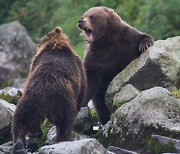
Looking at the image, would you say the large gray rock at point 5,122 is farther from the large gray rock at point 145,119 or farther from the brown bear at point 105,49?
the brown bear at point 105,49

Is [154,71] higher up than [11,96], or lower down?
higher up

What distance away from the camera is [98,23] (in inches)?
467

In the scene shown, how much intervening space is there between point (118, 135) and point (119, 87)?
180 centimetres

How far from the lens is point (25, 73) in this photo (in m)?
20.5

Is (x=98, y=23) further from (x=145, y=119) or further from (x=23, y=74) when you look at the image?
(x=23, y=74)

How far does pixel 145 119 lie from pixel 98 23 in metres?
3.04

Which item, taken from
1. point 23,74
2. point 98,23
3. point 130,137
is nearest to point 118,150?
point 130,137

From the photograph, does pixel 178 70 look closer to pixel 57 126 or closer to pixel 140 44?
pixel 140 44

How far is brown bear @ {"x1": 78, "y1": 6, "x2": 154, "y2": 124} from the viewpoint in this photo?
11.5 m

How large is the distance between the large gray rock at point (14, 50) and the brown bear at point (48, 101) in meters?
11.2

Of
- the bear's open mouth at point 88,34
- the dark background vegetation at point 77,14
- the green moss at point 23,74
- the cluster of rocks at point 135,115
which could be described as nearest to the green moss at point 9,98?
the cluster of rocks at point 135,115

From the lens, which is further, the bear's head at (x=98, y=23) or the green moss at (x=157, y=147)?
the bear's head at (x=98, y=23)

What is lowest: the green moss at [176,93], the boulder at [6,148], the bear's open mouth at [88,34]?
the boulder at [6,148]

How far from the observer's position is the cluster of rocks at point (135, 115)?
8.71 m
